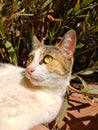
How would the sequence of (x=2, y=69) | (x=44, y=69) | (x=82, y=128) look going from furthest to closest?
(x=82, y=128), (x=2, y=69), (x=44, y=69)

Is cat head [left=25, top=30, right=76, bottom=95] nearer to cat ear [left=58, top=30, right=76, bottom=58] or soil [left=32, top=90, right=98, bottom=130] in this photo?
cat ear [left=58, top=30, right=76, bottom=58]

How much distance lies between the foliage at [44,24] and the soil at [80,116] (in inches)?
6.0

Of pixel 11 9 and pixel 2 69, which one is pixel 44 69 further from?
pixel 11 9

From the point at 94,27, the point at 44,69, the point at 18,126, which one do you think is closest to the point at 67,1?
the point at 94,27

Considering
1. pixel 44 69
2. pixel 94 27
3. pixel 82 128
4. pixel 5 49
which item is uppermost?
pixel 44 69

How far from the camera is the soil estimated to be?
163 centimetres

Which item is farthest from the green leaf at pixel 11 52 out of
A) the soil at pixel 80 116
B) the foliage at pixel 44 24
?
the soil at pixel 80 116

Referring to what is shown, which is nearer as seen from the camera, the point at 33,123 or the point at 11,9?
the point at 33,123

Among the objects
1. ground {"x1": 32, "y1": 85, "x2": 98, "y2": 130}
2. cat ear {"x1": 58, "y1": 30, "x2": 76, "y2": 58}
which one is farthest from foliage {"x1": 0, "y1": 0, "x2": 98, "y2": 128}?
cat ear {"x1": 58, "y1": 30, "x2": 76, "y2": 58}

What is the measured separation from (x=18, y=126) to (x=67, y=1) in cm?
88

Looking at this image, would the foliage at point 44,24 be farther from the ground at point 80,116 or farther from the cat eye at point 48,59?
the cat eye at point 48,59

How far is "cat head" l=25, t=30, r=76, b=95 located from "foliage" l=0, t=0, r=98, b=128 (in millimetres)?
391

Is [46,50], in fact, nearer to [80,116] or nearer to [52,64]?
[52,64]

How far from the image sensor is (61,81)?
1.30m
